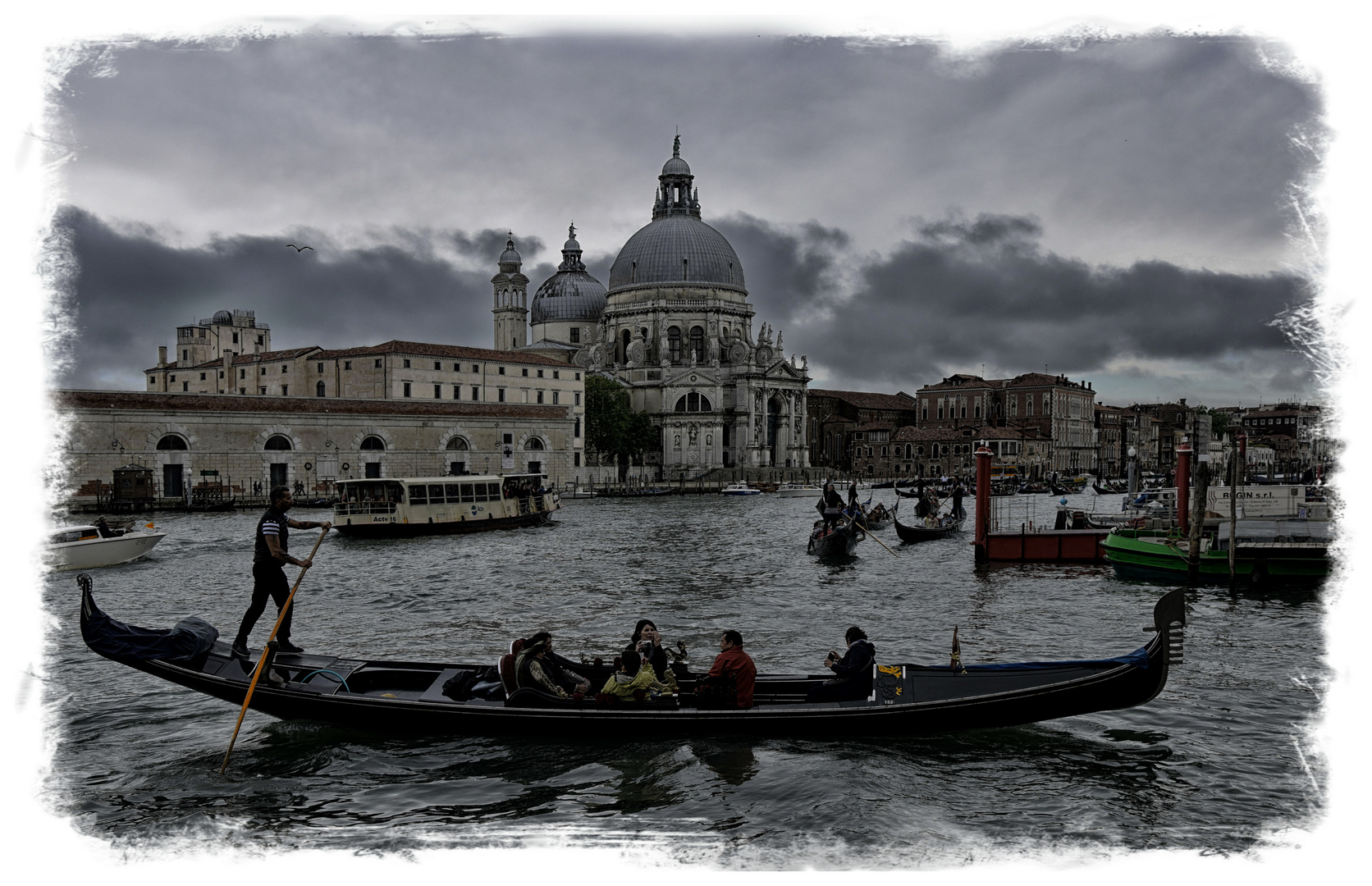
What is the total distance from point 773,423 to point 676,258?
49.1 feet

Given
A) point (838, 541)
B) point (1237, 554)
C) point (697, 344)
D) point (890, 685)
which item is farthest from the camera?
point (697, 344)

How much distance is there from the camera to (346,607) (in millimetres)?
17516

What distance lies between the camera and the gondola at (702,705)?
28.5ft

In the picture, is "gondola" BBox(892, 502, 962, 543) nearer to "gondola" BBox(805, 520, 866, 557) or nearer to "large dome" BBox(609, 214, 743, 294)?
"gondola" BBox(805, 520, 866, 557)

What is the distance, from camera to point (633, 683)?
29.1 feet

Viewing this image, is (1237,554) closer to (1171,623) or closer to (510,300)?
(1171,623)

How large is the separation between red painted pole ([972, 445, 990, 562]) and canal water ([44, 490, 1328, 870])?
691 centimetres

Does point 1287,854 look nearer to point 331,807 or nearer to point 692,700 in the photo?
point 692,700

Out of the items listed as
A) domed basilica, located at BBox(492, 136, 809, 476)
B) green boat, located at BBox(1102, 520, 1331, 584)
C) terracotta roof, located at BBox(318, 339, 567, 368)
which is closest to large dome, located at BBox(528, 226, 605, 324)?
domed basilica, located at BBox(492, 136, 809, 476)

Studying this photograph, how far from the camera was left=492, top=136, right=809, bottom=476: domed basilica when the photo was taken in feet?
251

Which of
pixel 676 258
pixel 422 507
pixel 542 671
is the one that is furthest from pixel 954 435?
pixel 542 671

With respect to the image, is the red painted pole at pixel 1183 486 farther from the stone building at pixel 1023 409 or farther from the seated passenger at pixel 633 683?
A: the stone building at pixel 1023 409

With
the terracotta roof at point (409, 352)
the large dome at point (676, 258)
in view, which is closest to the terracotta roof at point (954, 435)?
the large dome at point (676, 258)

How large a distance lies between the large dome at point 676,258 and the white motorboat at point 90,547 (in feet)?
199
